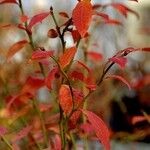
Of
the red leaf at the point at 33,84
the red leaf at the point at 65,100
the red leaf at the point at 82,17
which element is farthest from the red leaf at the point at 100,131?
the red leaf at the point at 33,84

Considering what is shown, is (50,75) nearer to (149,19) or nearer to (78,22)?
(78,22)

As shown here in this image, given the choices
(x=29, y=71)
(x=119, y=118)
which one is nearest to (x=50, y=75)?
(x=29, y=71)

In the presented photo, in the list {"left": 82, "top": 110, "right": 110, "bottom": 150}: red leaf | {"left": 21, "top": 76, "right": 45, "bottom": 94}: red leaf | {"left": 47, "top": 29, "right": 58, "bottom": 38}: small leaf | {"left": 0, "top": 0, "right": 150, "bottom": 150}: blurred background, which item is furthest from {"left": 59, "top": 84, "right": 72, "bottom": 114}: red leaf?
{"left": 0, "top": 0, "right": 150, "bottom": 150}: blurred background

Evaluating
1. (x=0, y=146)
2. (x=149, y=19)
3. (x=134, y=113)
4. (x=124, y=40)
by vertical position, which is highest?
(x=0, y=146)

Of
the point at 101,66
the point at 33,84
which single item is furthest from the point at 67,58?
the point at 101,66

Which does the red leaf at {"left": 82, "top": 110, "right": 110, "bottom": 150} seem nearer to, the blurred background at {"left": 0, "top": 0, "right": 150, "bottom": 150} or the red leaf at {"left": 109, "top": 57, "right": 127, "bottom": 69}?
the red leaf at {"left": 109, "top": 57, "right": 127, "bottom": 69}
